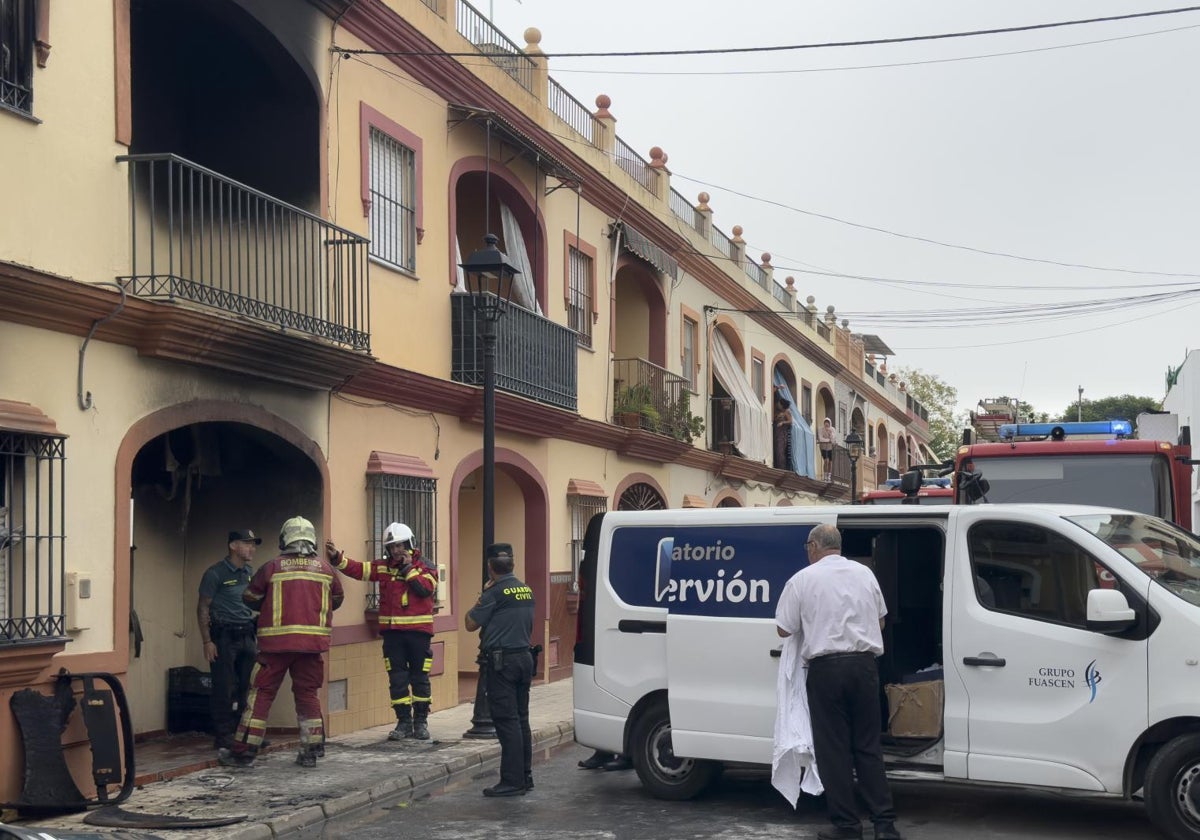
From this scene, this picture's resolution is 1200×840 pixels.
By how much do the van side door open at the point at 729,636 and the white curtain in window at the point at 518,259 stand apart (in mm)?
9042

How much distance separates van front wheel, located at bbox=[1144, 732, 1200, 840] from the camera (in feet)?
26.0

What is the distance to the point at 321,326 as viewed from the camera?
42.7 feet

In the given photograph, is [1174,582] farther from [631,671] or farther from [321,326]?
[321,326]

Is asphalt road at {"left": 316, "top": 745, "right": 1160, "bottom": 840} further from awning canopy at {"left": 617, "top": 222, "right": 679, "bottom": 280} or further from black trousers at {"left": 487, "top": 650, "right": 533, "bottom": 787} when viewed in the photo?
awning canopy at {"left": 617, "top": 222, "right": 679, "bottom": 280}

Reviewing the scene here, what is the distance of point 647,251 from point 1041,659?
51.2 ft

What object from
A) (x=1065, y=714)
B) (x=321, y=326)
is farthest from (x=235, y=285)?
(x=1065, y=714)

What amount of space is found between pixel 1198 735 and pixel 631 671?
12.5 ft

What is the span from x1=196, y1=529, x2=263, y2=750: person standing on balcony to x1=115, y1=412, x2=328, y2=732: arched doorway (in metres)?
0.76

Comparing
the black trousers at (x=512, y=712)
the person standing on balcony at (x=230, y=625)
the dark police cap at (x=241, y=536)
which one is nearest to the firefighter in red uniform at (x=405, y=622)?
the dark police cap at (x=241, y=536)

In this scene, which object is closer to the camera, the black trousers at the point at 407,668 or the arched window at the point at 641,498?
the black trousers at the point at 407,668

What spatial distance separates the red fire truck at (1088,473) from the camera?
43.9 ft

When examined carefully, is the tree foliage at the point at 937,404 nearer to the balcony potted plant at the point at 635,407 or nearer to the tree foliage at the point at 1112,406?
the tree foliage at the point at 1112,406

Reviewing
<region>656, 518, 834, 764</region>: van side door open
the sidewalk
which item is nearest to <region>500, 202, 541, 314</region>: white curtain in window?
the sidewalk

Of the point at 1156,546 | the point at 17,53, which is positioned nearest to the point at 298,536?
the point at 17,53
